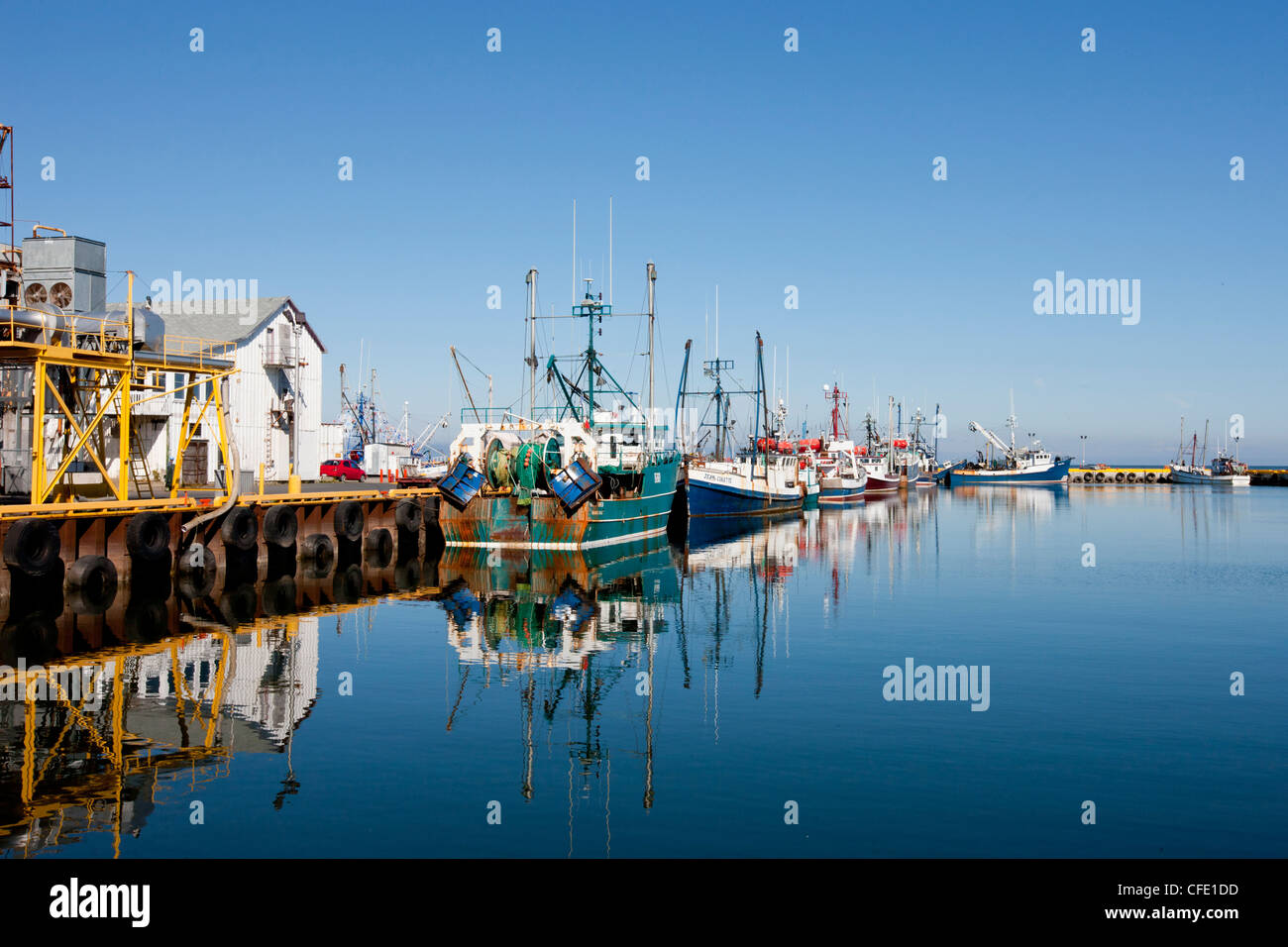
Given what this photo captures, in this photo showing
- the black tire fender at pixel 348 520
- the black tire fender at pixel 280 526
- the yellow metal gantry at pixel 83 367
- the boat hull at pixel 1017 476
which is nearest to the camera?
the yellow metal gantry at pixel 83 367

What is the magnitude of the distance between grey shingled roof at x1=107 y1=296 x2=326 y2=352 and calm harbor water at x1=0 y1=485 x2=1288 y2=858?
821 inches

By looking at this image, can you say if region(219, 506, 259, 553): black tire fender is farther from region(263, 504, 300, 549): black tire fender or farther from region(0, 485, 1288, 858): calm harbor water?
region(0, 485, 1288, 858): calm harbor water

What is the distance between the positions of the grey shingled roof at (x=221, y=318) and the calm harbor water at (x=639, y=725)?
68.4ft

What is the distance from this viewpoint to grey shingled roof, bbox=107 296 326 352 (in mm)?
48250

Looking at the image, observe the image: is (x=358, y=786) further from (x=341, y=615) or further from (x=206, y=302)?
(x=206, y=302)

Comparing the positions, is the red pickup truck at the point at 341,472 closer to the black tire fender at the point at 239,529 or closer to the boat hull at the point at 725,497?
the boat hull at the point at 725,497

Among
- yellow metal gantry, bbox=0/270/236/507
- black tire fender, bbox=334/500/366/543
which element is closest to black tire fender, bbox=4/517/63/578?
yellow metal gantry, bbox=0/270/236/507

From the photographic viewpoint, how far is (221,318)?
5009cm

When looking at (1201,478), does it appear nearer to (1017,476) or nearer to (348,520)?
(1017,476)

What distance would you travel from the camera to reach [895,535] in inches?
2197

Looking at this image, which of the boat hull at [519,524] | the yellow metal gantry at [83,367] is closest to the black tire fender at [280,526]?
the yellow metal gantry at [83,367]

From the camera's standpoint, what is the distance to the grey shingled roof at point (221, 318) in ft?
158

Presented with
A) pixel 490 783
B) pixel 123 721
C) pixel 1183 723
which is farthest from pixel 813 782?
pixel 123 721
